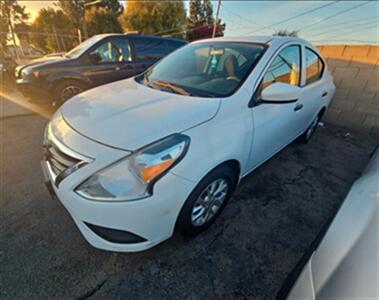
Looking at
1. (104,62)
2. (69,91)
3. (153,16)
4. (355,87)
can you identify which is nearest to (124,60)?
(104,62)

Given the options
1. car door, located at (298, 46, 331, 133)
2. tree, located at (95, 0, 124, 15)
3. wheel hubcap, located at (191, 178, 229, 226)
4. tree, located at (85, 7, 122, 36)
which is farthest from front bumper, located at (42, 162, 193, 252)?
tree, located at (95, 0, 124, 15)

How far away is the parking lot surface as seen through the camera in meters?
1.51

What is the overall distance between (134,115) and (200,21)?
2862 cm

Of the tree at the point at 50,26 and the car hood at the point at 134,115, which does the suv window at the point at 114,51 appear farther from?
the tree at the point at 50,26

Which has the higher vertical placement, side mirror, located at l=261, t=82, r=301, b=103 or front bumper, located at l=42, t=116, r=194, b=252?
side mirror, located at l=261, t=82, r=301, b=103

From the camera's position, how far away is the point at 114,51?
4.77 meters

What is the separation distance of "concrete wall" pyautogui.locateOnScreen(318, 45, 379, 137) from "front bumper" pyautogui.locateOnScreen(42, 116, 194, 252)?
16.1 feet

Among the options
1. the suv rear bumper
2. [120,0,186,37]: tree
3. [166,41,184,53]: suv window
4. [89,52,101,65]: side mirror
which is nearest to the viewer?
the suv rear bumper

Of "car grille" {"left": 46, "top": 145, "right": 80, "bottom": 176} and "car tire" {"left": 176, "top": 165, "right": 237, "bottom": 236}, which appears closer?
"car grille" {"left": 46, "top": 145, "right": 80, "bottom": 176}

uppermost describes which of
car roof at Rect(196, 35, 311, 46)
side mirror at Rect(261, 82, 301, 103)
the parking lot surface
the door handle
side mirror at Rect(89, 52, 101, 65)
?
car roof at Rect(196, 35, 311, 46)

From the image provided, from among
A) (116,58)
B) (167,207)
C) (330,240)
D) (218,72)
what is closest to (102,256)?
(167,207)

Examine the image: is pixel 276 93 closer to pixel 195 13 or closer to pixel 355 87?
pixel 355 87

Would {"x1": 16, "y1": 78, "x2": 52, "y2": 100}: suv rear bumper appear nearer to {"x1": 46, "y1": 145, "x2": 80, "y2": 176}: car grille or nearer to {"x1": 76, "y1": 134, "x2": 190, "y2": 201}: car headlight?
{"x1": 46, "y1": 145, "x2": 80, "y2": 176}: car grille

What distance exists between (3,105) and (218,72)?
18.4 ft
